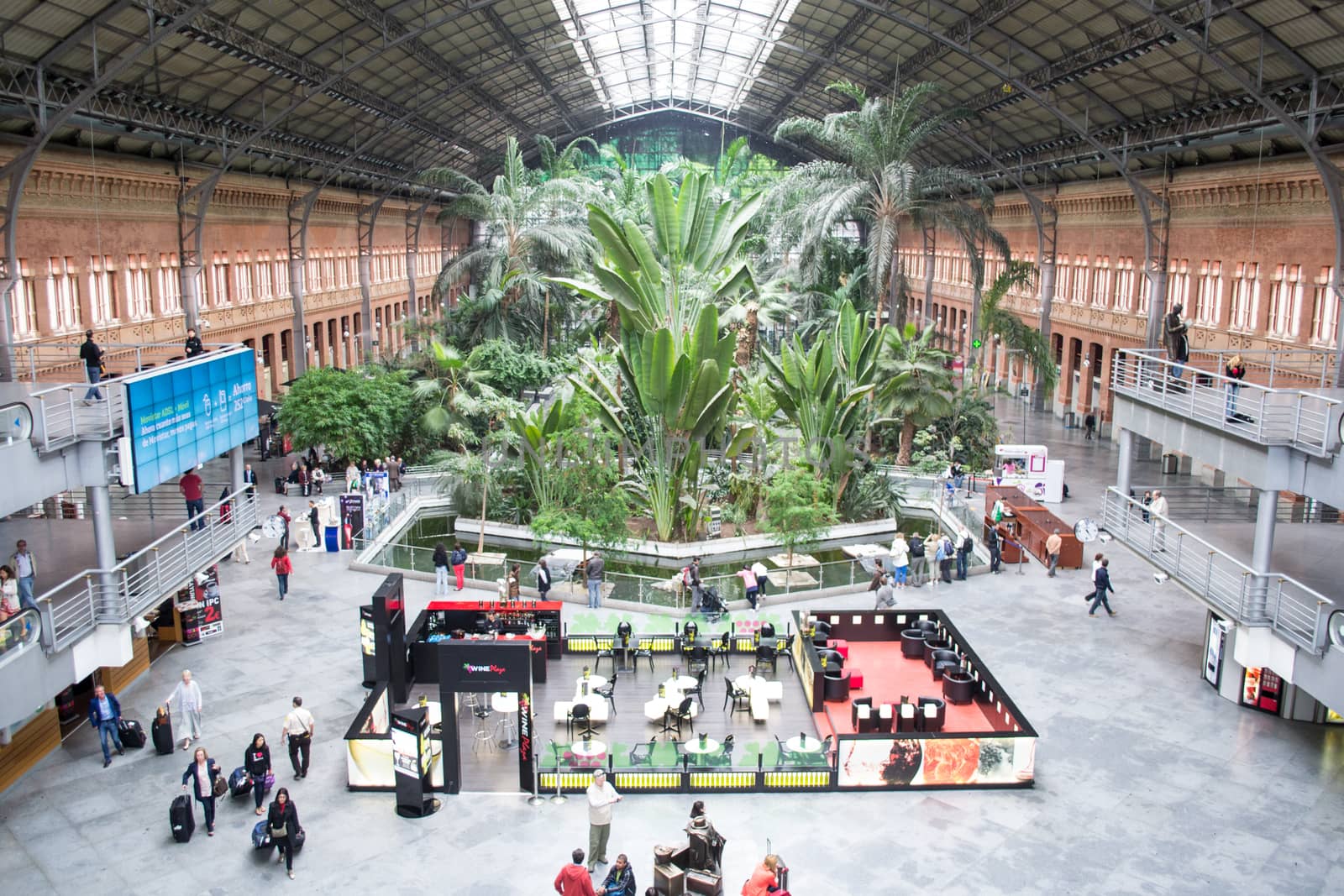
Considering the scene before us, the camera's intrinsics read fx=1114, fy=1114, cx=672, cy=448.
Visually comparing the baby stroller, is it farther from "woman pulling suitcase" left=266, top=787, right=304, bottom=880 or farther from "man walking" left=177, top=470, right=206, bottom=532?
"woman pulling suitcase" left=266, top=787, right=304, bottom=880

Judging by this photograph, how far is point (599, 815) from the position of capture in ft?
36.1

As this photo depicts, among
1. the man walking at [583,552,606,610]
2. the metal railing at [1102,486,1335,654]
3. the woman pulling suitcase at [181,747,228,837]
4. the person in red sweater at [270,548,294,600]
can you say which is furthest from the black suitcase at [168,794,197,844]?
the metal railing at [1102,486,1335,654]

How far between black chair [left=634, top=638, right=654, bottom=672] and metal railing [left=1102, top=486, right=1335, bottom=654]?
6.99 m

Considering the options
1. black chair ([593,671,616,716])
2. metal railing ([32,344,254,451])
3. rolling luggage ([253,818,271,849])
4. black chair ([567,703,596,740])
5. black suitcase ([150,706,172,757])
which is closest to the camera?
rolling luggage ([253,818,271,849])

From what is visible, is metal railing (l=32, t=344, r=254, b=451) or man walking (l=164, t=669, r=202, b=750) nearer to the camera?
metal railing (l=32, t=344, r=254, b=451)

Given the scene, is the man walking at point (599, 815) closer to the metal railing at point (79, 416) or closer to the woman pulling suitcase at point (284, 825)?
the woman pulling suitcase at point (284, 825)

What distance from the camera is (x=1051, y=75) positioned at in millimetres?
30844

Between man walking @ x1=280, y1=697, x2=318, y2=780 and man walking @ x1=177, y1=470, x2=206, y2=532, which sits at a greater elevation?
man walking @ x1=177, y1=470, x2=206, y2=532

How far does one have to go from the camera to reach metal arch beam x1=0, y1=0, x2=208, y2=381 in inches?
805

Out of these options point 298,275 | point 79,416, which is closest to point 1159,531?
point 79,416

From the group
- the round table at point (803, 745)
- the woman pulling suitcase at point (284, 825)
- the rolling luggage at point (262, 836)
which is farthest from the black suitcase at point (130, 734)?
the round table at point (803, 745)

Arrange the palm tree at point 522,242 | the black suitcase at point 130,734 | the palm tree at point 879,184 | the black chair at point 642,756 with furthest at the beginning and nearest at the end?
the palm tree at point 522,242 < the palm tree at point 879,184 < the black suitcase at point 130,734 < the black chair at point 642,756

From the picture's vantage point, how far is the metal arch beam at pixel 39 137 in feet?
67.1

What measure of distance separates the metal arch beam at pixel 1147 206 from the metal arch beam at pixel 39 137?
55.3ft
